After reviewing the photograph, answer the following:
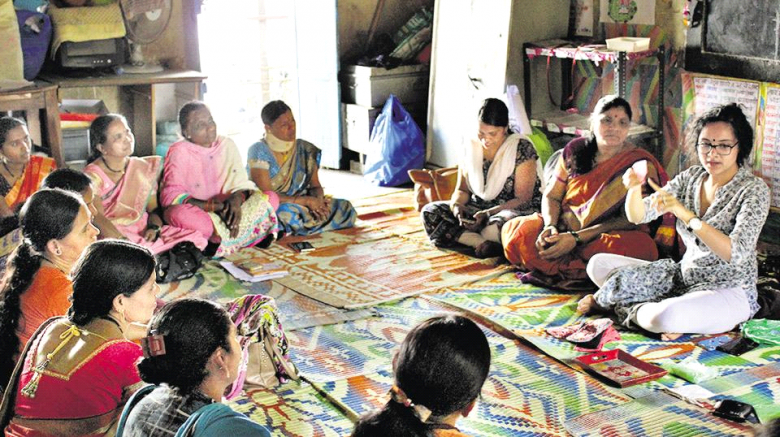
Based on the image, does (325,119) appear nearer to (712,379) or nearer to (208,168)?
(208,168)

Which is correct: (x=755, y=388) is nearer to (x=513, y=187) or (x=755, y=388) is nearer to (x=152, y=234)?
(x=513, y=187)

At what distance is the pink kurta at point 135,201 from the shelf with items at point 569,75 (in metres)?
2.66

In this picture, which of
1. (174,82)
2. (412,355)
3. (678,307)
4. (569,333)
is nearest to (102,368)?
(412,355)

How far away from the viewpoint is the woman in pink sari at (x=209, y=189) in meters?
5.71

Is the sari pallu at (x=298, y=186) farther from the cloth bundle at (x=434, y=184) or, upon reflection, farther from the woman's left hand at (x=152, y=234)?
the woman's left hand at (x=152, y=234)

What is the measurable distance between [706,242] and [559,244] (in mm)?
970

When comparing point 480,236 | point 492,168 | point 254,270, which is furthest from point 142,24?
point 480,236

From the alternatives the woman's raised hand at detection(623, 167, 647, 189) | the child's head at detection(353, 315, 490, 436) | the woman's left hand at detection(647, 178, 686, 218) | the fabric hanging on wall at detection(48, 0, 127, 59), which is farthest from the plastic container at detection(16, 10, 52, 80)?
A: the child's head at detection(353, 315, 490, 436)

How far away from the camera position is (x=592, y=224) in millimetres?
5117

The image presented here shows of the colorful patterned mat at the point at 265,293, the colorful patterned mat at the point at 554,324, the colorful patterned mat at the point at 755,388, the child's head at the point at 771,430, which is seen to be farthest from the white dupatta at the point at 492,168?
the child's head at the point at 771,430

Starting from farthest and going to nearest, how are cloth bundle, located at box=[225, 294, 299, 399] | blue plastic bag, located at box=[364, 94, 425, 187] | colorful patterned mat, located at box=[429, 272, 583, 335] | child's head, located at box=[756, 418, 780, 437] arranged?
blue plastic bag, located at box=[364, 94, 425, 187] < colorful patterned mat, located at box=[429, 272, 583, 335] < cloth bundle, located at box=[225, 294, 299, 399] < child's head, located at box=[756, 418, 780, 437]

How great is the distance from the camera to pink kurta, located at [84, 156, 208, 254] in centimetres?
537

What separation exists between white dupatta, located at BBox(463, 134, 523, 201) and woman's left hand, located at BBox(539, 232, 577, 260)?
0.71 metres

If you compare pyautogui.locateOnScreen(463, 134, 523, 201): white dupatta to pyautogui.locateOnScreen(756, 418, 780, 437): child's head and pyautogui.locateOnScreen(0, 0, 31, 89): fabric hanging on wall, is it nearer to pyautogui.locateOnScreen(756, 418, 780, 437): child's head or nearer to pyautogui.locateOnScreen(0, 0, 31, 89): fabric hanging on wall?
pyautogui.locateOnScreen(0, 0, 31, 89): fabric hanging on wall
